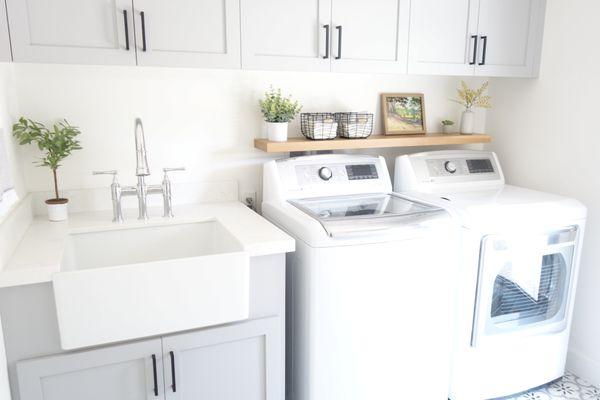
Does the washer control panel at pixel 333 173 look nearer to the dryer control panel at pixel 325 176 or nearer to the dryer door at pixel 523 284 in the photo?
the dryer control panel at pixel 325 176

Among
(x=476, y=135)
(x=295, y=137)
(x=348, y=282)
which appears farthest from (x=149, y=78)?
(x=476, y=135)

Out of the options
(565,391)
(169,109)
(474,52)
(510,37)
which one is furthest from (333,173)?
(565,391)

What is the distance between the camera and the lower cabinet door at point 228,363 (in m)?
1.65

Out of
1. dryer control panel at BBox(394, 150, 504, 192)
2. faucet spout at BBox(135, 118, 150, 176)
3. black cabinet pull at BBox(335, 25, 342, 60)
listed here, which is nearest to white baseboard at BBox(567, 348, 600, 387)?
dryer control panel at BBox(394, 150, 504, 192)

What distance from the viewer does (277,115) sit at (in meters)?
2.26

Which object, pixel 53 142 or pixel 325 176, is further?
pixel 325 176

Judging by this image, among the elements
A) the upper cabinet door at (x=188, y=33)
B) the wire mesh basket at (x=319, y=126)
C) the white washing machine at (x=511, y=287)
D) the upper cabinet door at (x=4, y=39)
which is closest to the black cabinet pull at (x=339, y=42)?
the wire mesh basket at (x=319, y=126)

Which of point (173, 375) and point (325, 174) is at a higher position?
point (325, 174)

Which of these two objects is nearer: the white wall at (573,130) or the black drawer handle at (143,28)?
the black drawer handle at (143,28)

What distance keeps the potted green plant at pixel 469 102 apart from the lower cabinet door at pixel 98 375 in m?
2.08

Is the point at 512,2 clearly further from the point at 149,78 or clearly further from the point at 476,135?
the point at 149,78

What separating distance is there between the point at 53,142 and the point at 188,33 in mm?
726

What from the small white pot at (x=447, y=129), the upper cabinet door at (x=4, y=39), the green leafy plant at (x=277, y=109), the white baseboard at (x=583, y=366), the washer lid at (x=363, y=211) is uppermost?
the upper cabinet door at (x=4, y=39)

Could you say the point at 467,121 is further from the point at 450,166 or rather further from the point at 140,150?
the point at 140,150
